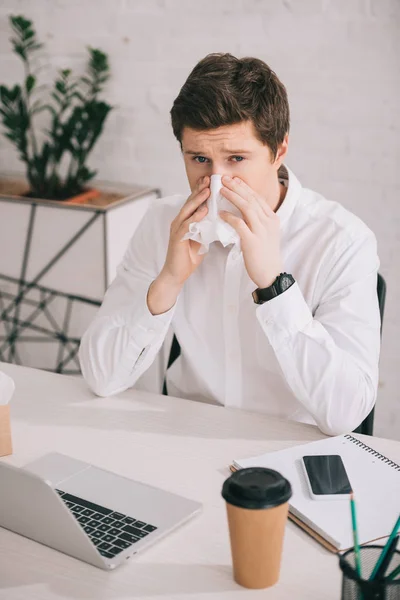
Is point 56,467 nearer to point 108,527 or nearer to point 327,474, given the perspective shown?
point 108,527

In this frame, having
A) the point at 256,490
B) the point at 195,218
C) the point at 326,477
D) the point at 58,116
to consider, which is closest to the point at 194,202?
the point at 195,218

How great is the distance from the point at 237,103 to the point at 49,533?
0.84 meters

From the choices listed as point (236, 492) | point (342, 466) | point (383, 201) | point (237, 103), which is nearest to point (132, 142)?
point (383, 201)

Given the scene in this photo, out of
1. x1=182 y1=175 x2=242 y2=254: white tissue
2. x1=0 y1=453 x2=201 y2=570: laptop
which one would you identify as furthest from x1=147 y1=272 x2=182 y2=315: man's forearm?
x1=0 y1=453 x2=201 y2=570: laptop

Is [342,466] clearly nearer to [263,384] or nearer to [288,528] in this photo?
[288,528]

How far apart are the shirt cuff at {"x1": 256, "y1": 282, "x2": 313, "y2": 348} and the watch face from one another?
12 mm

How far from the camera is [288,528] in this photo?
1100 mm

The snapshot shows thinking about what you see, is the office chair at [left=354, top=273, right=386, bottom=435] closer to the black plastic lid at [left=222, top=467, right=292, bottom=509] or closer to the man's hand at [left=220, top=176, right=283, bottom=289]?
the man's hand at [left=220, top=176, right=283, bottom=289]

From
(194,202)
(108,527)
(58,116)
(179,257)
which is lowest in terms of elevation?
(108,527)

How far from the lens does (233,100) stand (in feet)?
4.94

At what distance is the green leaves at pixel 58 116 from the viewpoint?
2705 millimetres

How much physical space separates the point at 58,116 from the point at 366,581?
7.17 ft

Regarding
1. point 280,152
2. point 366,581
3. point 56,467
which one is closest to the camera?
point 366,581

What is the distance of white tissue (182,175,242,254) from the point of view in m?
1.51
